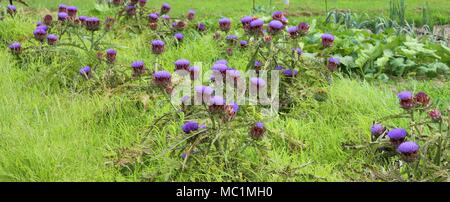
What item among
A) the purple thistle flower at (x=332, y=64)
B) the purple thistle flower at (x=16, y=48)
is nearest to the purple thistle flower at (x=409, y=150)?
the purple thistle flower at (x=332, y=64)

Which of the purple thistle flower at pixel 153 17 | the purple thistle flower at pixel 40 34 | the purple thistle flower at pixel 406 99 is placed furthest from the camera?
the purple thistle flower at pixel 153 17

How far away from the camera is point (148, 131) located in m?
3.46

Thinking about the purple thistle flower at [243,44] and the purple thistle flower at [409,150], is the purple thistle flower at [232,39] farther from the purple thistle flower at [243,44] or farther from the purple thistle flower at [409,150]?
the purple thistle flower at [409,150]

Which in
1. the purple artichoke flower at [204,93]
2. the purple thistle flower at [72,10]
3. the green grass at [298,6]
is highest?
the purple thistle flower at [72,10]

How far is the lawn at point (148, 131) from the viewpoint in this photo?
3.35 m

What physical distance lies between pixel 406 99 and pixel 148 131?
4.05 feet

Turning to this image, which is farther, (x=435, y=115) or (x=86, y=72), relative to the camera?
(x=86, y=72)

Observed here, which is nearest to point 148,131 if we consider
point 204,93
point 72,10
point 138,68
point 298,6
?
point 204,93

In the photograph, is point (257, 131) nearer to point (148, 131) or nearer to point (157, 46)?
point (148, 131)

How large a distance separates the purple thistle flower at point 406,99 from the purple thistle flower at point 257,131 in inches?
25.2

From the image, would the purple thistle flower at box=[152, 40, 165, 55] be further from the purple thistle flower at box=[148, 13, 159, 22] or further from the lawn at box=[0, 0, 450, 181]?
the purple thistle flower at box=[148, 13, 159, 22]

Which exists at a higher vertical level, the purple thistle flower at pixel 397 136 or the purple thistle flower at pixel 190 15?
the purple thistle flower at pixel 190 15
